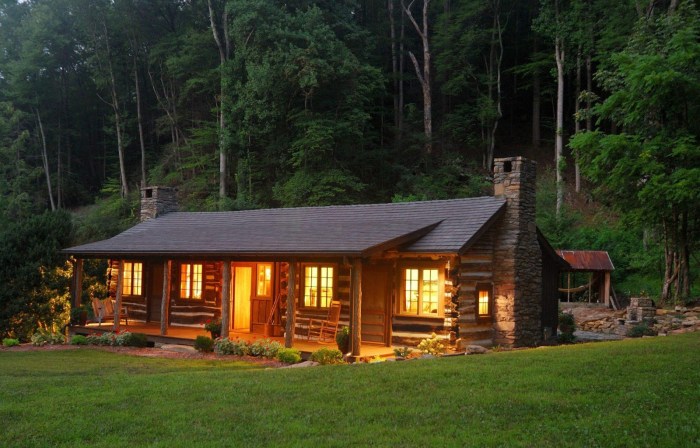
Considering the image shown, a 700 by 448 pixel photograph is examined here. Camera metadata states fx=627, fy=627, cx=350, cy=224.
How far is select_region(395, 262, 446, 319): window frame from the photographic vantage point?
15.1m

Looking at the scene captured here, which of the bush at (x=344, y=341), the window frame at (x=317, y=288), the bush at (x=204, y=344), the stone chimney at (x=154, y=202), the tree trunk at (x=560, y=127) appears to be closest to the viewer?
the bush at (x=344, y=341)

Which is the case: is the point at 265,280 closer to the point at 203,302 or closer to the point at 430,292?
the point at 203,302

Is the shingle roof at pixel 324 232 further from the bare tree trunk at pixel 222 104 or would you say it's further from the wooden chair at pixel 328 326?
the bare tree trunk at pixel 222 104

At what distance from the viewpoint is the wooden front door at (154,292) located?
20.4 meters

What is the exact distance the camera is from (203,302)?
1933 centimetres

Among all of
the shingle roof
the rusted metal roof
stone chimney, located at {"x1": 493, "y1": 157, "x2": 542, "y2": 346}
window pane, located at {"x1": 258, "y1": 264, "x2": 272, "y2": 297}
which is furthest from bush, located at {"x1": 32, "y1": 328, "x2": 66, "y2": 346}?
the rusted metal roof

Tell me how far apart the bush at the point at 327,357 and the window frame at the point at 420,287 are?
2725 millimetres

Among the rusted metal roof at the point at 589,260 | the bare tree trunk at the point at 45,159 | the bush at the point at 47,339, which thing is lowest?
the bush at the point at 47,339

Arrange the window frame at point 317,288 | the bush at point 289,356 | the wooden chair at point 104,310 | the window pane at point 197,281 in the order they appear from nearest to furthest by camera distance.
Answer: the bush at point 289,356
the window frame at point 317,288
the window pane at point 197,281
the wooden chair at point 104,310

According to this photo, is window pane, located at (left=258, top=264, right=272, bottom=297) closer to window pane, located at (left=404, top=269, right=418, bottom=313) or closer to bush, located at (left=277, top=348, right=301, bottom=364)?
bush, located at (left=277, top=348, right=301, bottom=364)

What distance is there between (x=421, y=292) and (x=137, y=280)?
409 inches

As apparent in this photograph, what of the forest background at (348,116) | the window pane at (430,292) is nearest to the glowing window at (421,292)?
the window pane at (430,292)

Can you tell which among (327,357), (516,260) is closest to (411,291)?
(516,260)

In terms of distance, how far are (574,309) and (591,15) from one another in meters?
17.5
